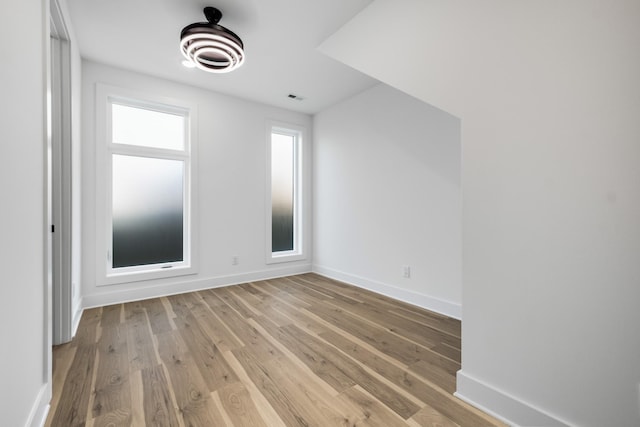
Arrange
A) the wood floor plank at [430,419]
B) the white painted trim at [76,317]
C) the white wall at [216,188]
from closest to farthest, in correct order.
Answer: the wood floor plank at [430,419] → the white painted trim at [76,317] → the white wall at [216,188]

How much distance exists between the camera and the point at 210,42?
2.22 metres

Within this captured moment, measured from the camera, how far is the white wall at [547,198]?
3.51 feet

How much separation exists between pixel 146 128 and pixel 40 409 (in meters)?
3.03

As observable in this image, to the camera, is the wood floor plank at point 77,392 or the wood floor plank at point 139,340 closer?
the wood floor plank at point 77,392

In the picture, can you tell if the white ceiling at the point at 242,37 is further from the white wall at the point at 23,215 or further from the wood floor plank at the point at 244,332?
the wood floor plank at the point at 244,332

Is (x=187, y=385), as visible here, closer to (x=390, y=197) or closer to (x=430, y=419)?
(x=430, y=419)

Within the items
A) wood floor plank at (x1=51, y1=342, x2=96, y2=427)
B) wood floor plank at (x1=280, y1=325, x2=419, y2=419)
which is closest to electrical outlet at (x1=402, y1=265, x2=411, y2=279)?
wood floor plank at (x1=280, y1=325, x2=419, y2=419)

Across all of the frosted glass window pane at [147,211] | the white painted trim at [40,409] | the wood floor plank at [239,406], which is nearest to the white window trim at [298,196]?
the frosted glass window pane at [147,211]

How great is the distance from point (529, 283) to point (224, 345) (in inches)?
82.2

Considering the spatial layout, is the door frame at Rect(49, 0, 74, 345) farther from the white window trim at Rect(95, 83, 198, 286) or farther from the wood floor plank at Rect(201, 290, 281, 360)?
the wood floor plank at Rect(201, 290, 281, 360)

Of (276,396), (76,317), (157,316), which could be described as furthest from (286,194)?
(276,396)

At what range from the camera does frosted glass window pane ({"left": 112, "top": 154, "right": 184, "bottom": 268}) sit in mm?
3260

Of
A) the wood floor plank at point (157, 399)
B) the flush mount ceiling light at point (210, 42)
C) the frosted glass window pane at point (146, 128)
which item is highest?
the flush mount ceiling light at point (210, 42)

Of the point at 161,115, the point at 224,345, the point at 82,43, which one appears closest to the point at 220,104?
the point at 161,115
